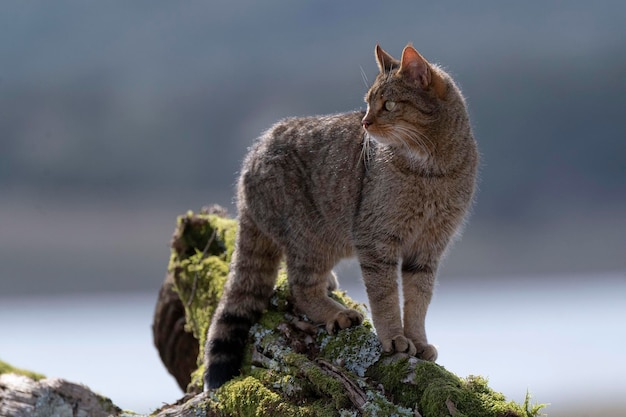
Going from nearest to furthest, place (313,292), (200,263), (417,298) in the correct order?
(417,298), (313,292), (200,263)

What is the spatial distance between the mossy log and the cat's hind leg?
2.5 inches

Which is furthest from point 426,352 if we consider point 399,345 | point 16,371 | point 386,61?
point 16,371

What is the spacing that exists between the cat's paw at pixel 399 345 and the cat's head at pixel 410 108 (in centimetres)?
87

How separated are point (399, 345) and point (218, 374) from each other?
35.0 inches

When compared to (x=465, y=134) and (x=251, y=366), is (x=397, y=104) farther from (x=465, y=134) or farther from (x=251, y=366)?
(x=251, y=366)

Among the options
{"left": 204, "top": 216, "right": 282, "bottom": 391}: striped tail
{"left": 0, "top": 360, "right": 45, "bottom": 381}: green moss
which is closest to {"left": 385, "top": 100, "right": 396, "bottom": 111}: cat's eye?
{"left": 204, "top": 216, "right": 282, "bottom": 391}: striped tail

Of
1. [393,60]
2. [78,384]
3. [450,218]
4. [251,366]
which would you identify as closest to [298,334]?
[251,366]

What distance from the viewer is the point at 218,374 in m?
3.54

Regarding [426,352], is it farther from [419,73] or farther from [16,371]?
[16,371]

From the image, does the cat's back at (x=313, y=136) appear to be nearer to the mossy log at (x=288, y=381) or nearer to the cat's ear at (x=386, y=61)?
the cat's ear at (x=386, y=61)

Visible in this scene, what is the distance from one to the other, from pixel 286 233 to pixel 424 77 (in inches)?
42.7

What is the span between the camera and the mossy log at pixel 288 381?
273 centimetres

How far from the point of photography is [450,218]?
3.63 meters

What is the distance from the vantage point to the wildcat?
11.6 ft
